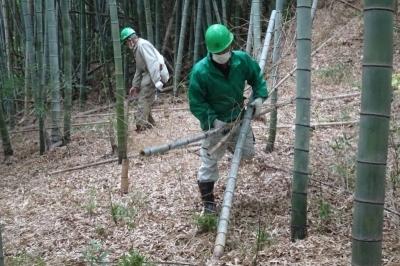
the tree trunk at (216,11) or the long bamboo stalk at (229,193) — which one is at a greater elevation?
the tree trunk at (216,11)

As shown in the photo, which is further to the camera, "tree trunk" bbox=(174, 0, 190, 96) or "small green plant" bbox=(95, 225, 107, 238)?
"tree trunk" bbox=(174, 0, 190, 96)

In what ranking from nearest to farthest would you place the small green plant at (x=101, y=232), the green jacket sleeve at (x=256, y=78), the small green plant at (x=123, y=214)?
1. the green jacket sleeve at (x=256, y=78)
2. the small green plant at (x=101, y=232)
3. the small green plant at (x=123, y=214)

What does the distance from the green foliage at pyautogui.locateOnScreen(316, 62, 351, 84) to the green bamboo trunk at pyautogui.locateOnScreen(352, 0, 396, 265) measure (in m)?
5.61

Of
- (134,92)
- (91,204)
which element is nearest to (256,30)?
(91,204)

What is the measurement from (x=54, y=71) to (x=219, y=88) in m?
3.56

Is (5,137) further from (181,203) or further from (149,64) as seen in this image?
(181,203)

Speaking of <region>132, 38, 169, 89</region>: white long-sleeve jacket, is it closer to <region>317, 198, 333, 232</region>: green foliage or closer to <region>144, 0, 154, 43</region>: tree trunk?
<region>144, 0, 154, 43</region>: tree trunk

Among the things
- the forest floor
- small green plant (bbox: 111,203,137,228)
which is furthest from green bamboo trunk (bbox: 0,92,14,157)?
small green plant (bbox: 111,203,137,228)

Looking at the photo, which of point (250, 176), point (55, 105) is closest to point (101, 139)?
point (55, 105)

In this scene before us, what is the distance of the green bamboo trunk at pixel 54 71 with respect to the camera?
601cm

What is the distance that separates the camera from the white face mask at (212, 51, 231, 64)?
10.9 feet

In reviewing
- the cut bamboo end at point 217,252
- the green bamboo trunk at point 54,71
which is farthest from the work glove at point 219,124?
the green bamboo trunk at point 54,71

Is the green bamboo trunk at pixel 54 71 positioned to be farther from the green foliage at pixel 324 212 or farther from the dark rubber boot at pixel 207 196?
the green foliage at pixel 324 212

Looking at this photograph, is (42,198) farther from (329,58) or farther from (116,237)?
(329,58)
